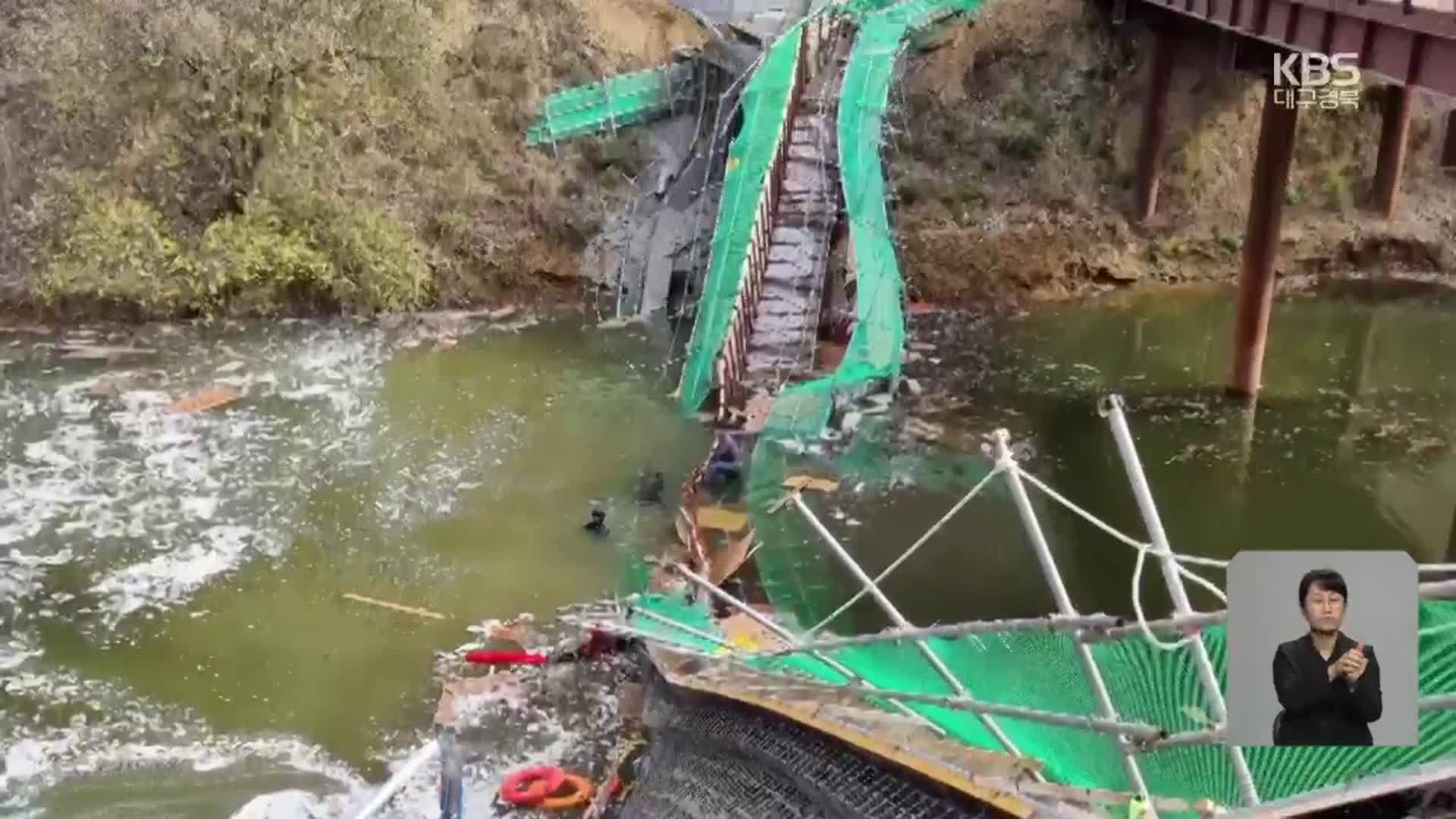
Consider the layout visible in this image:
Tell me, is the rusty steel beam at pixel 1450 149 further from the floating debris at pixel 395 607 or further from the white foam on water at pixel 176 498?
the floating debris at pixel 395 607

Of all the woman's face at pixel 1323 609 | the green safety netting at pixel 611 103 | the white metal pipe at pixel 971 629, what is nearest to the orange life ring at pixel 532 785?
the white metal pipe at pixel 971 629

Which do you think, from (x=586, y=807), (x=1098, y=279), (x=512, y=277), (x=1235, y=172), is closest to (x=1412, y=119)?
(x=1235, y=172)

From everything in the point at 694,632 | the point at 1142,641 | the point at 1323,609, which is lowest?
the point at 694,632

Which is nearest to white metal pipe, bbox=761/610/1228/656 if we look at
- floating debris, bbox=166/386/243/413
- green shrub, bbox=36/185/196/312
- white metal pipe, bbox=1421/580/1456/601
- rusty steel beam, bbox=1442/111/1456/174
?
white metal pipe, bbox=1421/580/1456/601

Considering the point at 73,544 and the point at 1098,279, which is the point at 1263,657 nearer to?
the point at 73,544

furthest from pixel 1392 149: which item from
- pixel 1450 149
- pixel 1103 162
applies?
pixel 1450 149

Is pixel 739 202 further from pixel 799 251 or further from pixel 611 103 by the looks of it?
pixel 611 103
